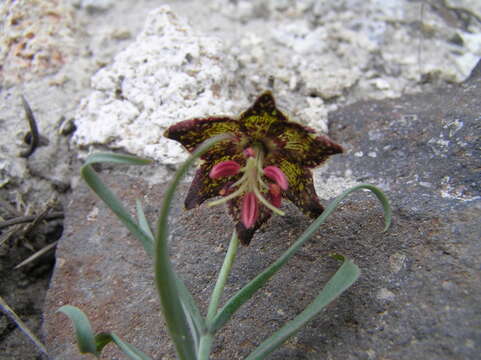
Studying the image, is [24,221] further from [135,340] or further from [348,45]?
[348,45]

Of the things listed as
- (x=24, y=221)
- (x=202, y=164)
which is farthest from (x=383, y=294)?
(x=24, y=221)

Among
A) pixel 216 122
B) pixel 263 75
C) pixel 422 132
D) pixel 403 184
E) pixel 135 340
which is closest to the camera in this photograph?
pixel 216 122

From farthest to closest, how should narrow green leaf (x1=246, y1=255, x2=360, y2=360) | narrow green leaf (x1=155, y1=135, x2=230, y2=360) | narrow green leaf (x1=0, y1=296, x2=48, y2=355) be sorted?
narrow green leaf (x1=0, y1=296, x2=48, y2=355), narrow green leaf (x1=246, y1=255, x2=360, y2=360), narrow green leaf (x1=155, y1=135, x2=230, y2=360)

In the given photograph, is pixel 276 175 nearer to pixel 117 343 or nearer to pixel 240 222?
pixel 240 222

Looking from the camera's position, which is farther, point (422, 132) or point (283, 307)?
point (422, 132)

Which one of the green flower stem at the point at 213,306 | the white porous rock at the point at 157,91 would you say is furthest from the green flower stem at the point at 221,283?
the white porous rock at the point at 157,91

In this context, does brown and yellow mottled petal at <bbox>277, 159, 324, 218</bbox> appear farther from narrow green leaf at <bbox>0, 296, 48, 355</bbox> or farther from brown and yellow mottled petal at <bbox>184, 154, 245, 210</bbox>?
narrow green leaf at <bbox>0, 296, 48, 355</bbox>

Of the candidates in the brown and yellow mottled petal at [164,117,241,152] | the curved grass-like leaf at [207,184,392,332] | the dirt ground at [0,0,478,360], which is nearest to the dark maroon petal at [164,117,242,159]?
the brown and yellow mottled petal at [164,117,241,152]

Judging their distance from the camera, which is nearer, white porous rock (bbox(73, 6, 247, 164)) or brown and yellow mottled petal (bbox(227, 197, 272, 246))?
brown and yellow mottled petal (bbox(227, 197, 272, 246))
